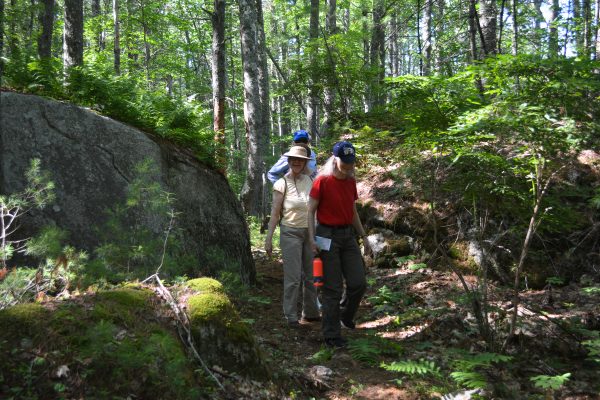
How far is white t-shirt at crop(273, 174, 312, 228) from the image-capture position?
6094 mm

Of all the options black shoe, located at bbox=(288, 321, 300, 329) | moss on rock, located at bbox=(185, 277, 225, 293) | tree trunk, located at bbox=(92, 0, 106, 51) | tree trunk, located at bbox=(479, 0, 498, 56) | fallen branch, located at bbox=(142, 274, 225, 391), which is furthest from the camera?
→ tree trunk, located at bbox=(92, 0, 106, 51)

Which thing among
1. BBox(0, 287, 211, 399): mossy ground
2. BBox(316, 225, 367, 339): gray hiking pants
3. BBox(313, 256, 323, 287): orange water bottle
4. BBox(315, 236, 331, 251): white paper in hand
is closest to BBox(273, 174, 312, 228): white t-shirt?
BBox(316, 225, 367, 339): gray hiking pants

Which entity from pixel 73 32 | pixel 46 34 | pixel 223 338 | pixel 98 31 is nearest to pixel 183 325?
pixel 223 338

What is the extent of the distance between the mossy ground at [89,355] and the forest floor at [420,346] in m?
1.13

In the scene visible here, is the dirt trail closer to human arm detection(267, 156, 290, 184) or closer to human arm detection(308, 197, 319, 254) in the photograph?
human arm detection(308, 197, 319, 254)

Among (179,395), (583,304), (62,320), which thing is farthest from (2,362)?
(583,304)

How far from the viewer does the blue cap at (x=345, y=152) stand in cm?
520

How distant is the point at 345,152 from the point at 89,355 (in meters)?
3.47

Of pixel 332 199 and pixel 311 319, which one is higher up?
pixel 332 199

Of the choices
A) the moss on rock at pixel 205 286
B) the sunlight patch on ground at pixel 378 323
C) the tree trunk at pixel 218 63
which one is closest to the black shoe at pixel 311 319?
the sunlight patch on ground at pixel 378 323

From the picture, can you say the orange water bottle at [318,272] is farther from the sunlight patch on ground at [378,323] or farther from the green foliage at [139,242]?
the green foliage at [139,242]

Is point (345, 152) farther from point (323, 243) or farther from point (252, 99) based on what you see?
point (252, 99)

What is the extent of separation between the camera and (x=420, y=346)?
518 cm

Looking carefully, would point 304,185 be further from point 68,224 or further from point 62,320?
point 62,320
